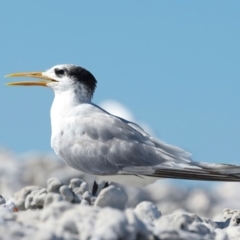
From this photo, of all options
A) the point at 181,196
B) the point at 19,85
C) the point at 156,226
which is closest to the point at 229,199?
the point at 181,196

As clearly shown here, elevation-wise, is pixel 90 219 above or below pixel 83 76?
below

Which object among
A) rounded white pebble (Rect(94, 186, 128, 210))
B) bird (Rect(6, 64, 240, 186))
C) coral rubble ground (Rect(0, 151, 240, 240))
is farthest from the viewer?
bird (Rect(6, 64, 240, 186))

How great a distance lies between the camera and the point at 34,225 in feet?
Answer: 22.3

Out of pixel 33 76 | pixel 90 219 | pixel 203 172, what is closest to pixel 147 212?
pixel 90 219

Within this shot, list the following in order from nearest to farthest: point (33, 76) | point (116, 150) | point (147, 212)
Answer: point (147, 212), point (116, 150), point (33, 76)

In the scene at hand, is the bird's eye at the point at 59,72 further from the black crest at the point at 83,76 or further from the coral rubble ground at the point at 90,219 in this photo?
the coral rubble ground at the point at 90,219

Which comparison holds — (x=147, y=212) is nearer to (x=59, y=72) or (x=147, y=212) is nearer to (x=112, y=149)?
(x=112, y=149)

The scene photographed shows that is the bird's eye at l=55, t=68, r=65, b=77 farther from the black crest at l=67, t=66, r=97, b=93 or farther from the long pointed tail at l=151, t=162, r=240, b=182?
the long pointed tail at l=151, t=162, r=240, b=182

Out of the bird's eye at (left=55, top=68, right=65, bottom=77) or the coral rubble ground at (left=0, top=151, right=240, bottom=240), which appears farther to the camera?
the bird's eye at (left=55, top=68, right=65, bottom=77)

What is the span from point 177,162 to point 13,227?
18.8 ft

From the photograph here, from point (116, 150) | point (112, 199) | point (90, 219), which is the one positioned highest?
point (116, 150)

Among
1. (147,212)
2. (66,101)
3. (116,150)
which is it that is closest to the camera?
(147,212)

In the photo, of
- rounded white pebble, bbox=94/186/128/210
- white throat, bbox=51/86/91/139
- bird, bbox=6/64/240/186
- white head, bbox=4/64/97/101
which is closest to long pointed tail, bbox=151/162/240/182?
bird, bbox=6/64/240/186

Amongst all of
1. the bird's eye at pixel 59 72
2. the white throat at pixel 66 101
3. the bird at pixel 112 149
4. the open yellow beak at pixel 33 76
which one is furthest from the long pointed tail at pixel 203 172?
the open yellow beak at pixel 33 76
